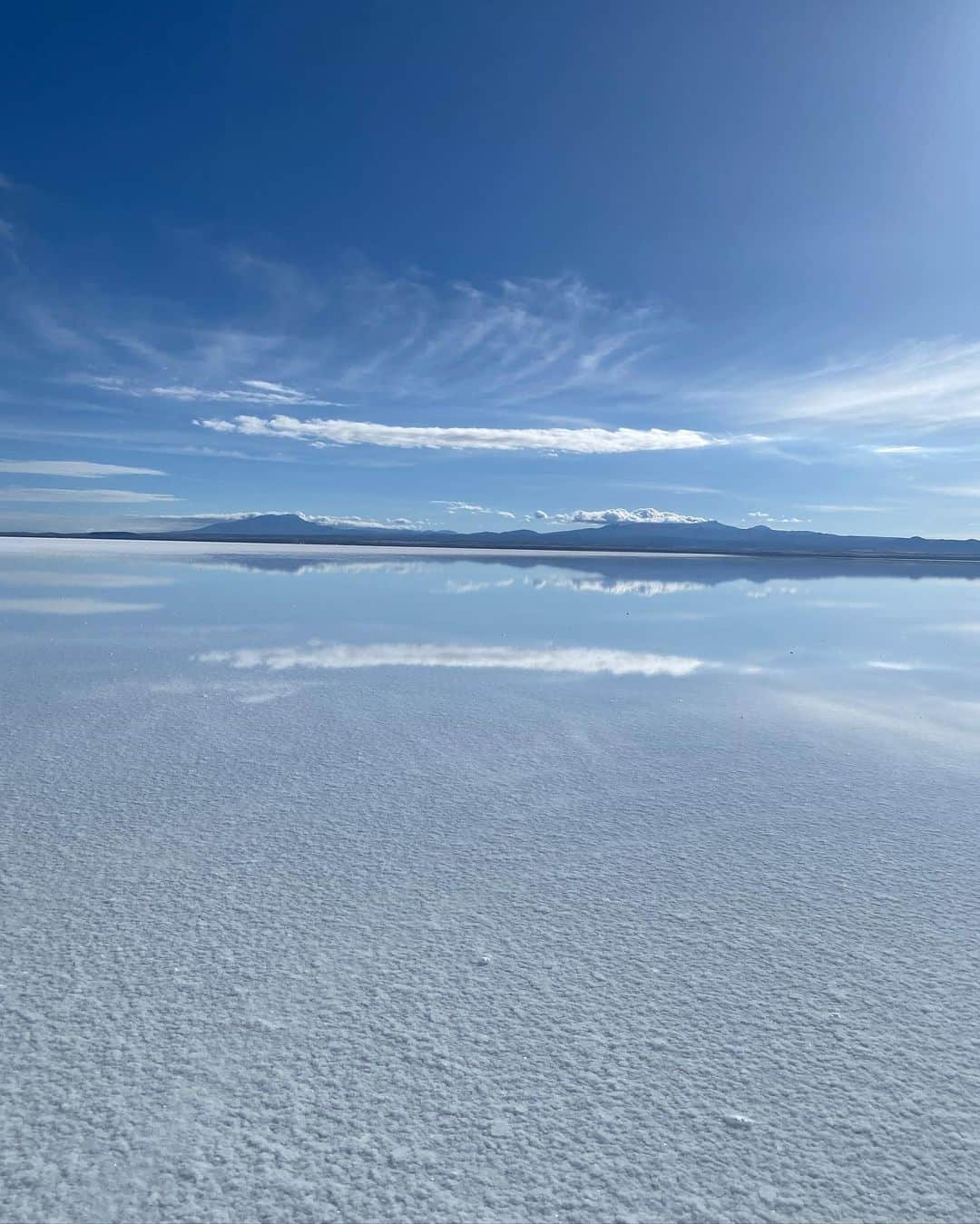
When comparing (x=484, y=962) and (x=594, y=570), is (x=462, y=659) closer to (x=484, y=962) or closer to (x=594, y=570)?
(x=484, y=962)

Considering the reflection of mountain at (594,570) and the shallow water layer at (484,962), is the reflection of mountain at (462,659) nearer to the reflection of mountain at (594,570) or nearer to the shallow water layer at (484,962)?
the shallow water layer at (484,962)

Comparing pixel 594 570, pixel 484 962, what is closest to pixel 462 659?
pixel 484 962

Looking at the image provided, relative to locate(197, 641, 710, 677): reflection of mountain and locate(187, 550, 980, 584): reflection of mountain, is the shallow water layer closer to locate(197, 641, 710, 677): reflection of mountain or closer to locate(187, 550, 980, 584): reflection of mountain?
locate(197, 641, 710, 677): reflection of mountain

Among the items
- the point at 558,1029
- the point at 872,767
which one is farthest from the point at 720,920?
the point at 872,767

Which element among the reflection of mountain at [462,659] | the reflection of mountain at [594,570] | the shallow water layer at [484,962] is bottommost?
the shallow water layer at [484,962]

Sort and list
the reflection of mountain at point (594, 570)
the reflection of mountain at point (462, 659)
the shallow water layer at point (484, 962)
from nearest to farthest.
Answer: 1. the shallow water layer at point (484, 962)
2. the reflection of mountain at point (462, 659)
3. the reflection of mountain at point (594, 570)

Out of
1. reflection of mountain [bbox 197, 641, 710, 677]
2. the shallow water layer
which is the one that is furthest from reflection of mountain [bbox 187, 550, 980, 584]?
the shallow water layer

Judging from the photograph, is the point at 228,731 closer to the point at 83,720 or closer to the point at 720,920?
the point at 83,720

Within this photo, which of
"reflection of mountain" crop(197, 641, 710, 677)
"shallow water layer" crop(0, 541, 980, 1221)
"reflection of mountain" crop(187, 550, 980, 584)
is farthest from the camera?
"reflection of mountain" crop(187, 550, 980, 584)

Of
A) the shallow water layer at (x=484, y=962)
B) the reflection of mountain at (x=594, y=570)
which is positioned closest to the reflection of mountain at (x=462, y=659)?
the shallow water layer at (x=484, y=962)

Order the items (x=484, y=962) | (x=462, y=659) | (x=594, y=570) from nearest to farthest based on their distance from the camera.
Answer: (x=484, y=962) < (x=462, y=659) < (x=594, y=570)
